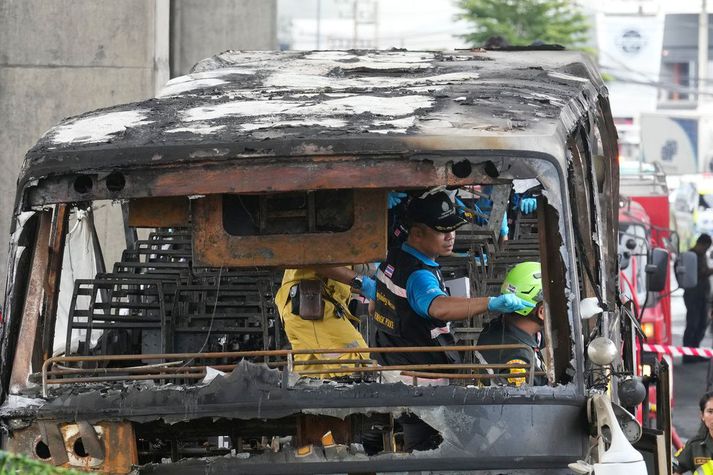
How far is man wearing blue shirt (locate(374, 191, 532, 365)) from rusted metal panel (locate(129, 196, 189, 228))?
1.17 m

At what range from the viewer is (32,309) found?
5367 mm

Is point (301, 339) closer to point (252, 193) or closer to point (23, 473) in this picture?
point (252, 193)

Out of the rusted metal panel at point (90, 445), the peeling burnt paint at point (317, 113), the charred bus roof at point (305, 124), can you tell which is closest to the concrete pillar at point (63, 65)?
the peeling burnt paint at point (317, 113)

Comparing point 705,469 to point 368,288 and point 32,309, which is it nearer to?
point 368,288

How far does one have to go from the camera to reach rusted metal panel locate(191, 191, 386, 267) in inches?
207

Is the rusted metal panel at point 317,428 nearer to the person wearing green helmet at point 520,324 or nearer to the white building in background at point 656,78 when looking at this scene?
the person wearing green helmet at point 520,324

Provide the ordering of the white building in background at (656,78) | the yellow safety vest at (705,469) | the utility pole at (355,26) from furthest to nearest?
the utility pole at (355,26)
the white building in background at (656,78)
the yellow safety vest at (705,469)

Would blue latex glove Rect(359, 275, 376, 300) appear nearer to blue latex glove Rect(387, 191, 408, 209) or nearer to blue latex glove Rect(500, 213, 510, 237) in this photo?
blue latex glove Rect(387, 191, 408, 209)

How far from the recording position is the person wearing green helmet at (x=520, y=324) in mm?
5777

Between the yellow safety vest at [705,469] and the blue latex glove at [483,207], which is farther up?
the blue latex glove at [483,207]

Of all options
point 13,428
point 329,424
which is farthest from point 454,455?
point 13,428

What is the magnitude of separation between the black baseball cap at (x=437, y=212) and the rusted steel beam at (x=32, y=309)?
5.33 ft

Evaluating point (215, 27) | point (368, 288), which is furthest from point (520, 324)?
point (215, 27)

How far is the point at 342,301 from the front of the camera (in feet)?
22.6
